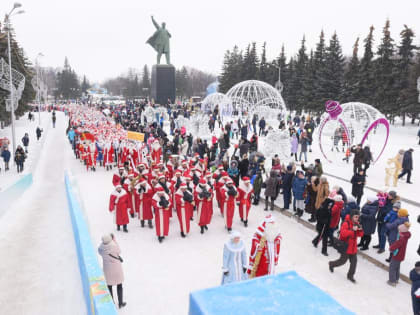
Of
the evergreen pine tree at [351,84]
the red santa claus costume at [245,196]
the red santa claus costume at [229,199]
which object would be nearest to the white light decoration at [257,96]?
the evergreen pine tree at [351,84]

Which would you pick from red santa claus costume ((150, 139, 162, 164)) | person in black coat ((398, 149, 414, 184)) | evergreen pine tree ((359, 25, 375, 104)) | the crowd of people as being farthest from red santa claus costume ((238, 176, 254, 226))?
evergreen pine tree ((359, 25, 375, 104))

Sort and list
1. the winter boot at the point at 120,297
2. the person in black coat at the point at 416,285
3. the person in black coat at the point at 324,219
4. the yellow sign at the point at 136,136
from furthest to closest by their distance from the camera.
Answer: the yellow sign at the point at 136,136 → the person in black coat at the point at 324,219 → the winter boot at the point at 120,297 → the person in black coat at the point at 416,285

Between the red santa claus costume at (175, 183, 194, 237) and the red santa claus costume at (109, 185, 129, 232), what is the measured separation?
4.21 ft

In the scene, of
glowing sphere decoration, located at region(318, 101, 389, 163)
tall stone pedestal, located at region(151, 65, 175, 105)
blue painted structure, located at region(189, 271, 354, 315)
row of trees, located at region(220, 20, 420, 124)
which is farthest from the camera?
tall stone pedestal, located at region(151, 65, 175, 105)

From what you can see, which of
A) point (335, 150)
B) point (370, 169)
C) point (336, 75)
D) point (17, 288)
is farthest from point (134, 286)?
point (336, 75)

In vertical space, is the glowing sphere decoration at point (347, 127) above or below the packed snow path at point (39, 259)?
above

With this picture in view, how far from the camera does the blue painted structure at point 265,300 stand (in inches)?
104

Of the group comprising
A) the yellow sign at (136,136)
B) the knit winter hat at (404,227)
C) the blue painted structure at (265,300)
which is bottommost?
the knit winter hat at (404,227)

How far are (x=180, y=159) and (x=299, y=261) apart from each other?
608cm

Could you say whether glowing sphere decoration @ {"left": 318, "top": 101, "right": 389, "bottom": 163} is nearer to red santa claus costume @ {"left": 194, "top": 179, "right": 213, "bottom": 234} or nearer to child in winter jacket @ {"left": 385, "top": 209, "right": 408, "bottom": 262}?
red santa claus costume @ {"left": 194, "top": 179, "right": 213, "bottom": 234}

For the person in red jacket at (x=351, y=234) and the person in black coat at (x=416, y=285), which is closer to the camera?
the person in black coat at (x=416, y=285)

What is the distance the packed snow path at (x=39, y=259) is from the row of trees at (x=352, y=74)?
26257 mm

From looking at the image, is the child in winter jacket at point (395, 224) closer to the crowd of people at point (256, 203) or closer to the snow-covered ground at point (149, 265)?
the crowd of people at point (256, 203)

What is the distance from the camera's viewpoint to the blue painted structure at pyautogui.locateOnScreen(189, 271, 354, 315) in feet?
8.66
